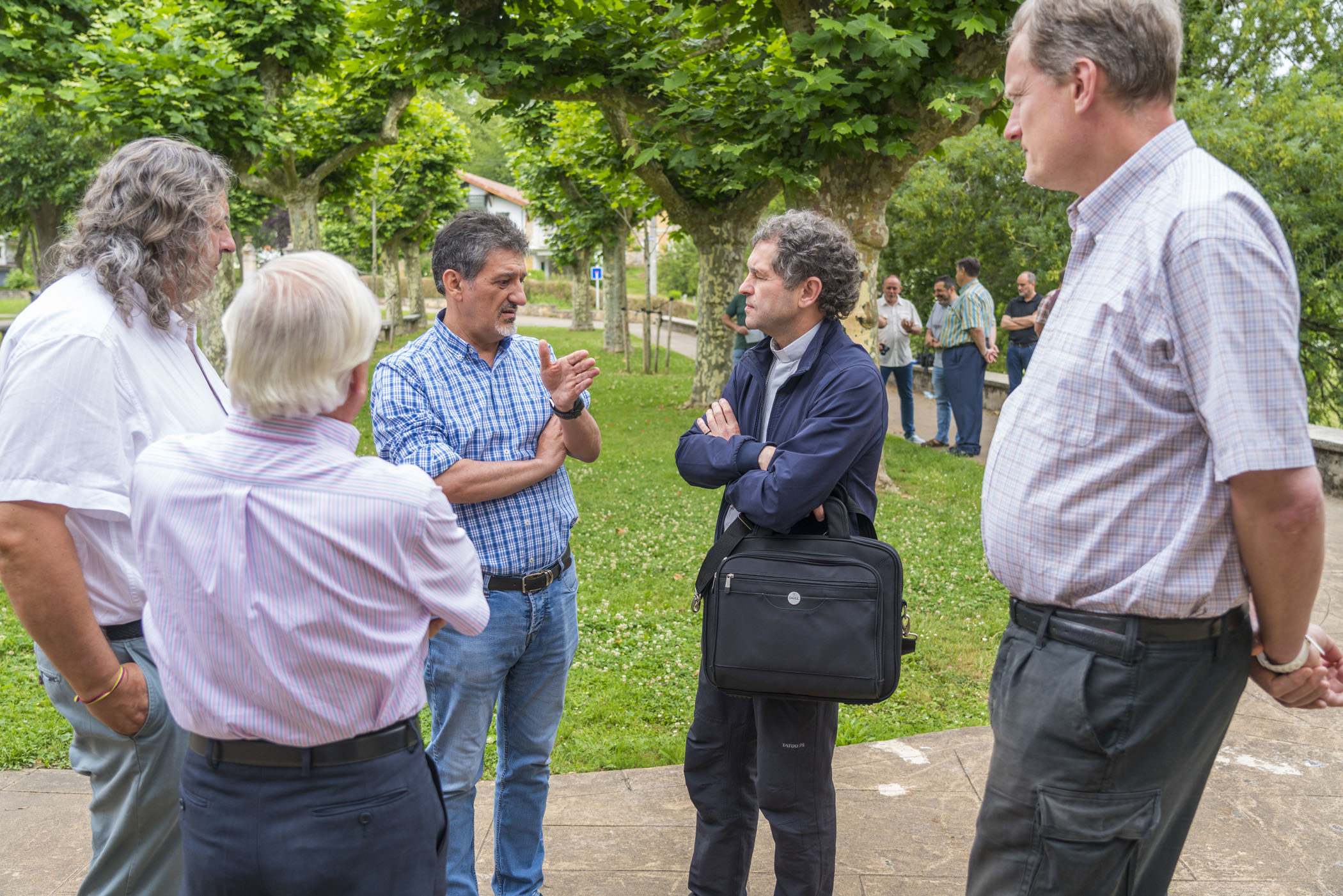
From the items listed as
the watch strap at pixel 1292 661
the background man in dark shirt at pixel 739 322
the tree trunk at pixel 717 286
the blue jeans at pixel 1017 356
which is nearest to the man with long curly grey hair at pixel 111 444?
the watch strap at pixel 1292 661

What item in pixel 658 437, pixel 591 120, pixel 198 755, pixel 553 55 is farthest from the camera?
pixel 591 120

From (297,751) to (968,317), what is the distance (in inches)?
433

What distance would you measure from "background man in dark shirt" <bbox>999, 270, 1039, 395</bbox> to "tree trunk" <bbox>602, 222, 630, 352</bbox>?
12.2 m

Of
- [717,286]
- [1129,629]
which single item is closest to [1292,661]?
[1129,629]

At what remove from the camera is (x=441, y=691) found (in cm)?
301

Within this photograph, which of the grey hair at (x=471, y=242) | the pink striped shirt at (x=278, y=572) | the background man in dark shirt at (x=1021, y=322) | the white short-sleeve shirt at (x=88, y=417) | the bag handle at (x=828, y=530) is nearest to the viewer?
the pink striped shirt at (x=278, y=572)

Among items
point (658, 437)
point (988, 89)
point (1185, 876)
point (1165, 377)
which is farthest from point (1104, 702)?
point (658, 437)

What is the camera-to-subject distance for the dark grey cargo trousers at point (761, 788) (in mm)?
2920

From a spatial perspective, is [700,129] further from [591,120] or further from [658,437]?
[591,120]

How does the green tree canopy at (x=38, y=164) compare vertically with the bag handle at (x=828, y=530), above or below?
above

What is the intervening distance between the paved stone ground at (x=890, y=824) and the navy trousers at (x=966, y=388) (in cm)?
760

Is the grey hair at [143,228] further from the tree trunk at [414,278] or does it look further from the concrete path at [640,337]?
the tree trunk at [414,278]

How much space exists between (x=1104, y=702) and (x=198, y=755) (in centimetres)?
167

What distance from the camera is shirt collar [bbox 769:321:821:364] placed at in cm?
300
